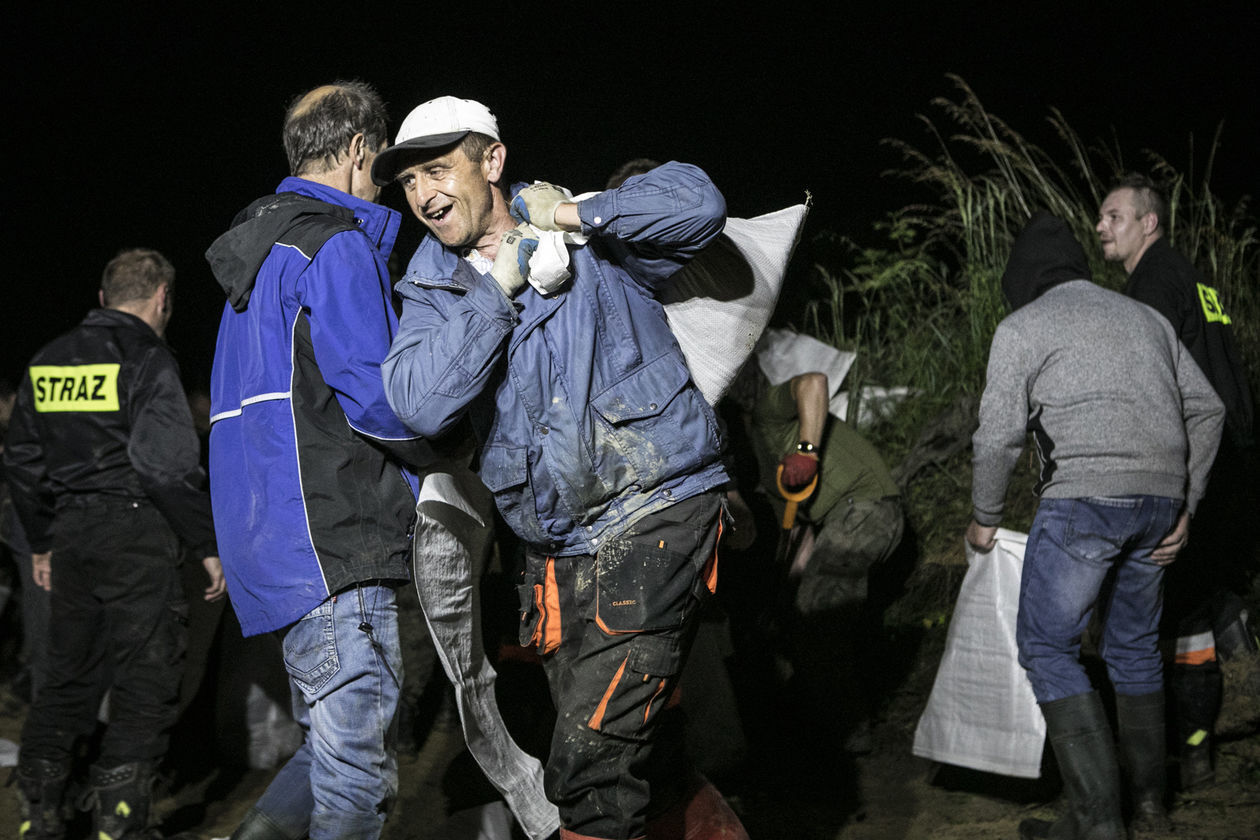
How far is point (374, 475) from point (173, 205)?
398 centimetres

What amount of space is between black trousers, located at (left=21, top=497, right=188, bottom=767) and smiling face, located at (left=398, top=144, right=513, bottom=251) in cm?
188

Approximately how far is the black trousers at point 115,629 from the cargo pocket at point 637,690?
79.0 inches

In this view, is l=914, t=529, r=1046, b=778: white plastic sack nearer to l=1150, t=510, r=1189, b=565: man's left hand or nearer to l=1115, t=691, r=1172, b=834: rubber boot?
l=1115, t=691, r=1172, b=834: rubber boot

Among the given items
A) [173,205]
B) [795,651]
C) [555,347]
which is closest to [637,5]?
[173,205]

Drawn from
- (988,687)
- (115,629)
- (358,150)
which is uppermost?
(358,150)

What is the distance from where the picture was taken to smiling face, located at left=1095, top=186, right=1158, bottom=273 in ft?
13.1

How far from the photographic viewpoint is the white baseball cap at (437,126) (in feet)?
7.49

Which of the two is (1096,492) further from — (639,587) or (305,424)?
(305,424)

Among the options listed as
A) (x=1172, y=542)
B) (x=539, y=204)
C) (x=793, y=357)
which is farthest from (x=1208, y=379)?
(x=539, y=204)

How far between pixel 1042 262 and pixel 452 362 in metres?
2.24

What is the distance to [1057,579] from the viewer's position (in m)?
3.18

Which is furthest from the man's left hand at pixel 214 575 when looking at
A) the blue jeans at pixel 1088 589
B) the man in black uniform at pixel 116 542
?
the blue jeans at pixel 1088 589

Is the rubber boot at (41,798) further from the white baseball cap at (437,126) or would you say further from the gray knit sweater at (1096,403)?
the gray knit sweater at (1096,403)

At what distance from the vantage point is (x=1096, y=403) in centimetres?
315
